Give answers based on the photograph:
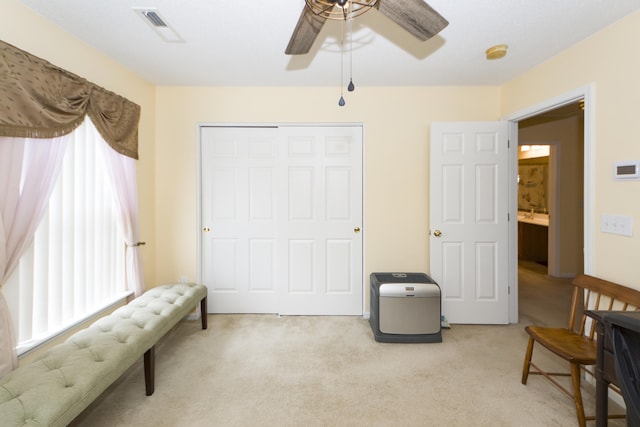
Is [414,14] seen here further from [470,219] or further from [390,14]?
[470,219]

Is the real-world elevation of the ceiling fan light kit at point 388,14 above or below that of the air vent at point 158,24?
below

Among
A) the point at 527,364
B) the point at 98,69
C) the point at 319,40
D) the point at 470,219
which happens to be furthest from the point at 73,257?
the point at 470,219

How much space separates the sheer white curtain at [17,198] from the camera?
156 centimetres

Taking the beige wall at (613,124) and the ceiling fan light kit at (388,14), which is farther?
the beige wall at (613,124)

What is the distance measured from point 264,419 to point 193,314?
1.73 meters

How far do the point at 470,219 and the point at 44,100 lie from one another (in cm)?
352

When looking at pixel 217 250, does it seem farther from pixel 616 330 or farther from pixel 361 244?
pixel 616 330

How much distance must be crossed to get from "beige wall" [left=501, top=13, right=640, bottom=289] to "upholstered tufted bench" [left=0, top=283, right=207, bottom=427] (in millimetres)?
3164

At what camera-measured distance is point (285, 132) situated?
3.10 metres

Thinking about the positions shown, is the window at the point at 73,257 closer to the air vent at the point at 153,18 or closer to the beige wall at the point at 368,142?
the beige wall at the point at 368,142

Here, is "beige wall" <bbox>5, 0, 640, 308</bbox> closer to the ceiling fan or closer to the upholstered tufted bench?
the upholstered tufted bench

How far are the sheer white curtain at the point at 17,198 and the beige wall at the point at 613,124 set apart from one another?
3729 millimetres

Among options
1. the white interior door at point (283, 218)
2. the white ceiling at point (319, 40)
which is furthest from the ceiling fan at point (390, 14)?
the white interior door at point (283, 218)

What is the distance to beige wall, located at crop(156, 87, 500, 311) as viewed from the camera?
3064 mm
